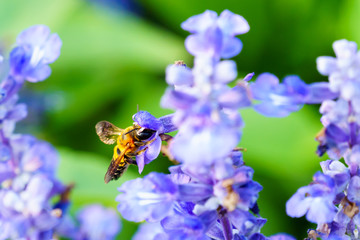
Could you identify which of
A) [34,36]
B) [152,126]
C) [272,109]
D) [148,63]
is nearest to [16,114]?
[34,36]

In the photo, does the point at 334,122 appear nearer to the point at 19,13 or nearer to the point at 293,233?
the point at 293,233

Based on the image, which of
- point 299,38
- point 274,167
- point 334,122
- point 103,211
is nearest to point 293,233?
point 274,167

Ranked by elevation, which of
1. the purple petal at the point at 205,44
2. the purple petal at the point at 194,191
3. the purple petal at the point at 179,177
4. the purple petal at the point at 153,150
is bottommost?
the purple petal at the point at 194,191

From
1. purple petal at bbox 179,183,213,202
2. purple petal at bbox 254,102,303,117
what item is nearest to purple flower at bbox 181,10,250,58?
purple petal at bbox 254,102,303,117

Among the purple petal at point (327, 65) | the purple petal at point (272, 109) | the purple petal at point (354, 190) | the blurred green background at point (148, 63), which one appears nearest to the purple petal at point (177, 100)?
the purple petal at point (272, 109)

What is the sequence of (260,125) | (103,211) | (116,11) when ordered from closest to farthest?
(103,211), (260,125), (116,11)

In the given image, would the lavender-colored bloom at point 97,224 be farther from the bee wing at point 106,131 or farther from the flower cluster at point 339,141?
the flower cluster at point 339,141

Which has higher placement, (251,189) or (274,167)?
(274,167)

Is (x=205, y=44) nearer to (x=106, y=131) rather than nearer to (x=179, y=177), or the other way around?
(x=179, y=177)
